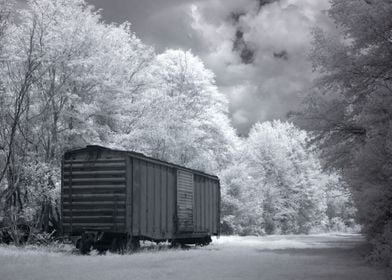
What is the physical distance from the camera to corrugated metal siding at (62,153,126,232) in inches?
667

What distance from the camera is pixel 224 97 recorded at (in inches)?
1495

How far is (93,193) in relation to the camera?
1736cm

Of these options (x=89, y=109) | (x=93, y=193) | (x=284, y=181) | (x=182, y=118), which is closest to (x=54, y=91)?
(x=89, y=109)

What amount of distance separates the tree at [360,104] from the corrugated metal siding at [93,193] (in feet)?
22.0

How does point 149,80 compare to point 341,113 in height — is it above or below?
above

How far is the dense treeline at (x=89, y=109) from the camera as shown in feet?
65.8

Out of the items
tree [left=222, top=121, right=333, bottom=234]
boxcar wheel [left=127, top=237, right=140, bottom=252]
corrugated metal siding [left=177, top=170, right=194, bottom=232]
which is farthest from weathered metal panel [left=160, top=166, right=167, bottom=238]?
tree [left=222, top=121, right=333, bottom=234]

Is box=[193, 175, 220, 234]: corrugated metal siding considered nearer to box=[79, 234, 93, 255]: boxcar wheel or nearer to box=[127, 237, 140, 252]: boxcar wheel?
box=[127, 237, 140, 252]: boxcar wheel

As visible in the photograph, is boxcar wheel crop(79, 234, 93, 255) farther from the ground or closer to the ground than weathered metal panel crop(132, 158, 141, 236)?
closer to the ground

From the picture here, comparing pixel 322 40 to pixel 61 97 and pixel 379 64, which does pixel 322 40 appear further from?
pixel 61 97

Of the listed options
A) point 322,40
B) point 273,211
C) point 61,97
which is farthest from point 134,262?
point 273,211

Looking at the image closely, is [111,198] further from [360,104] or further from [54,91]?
[360,104]

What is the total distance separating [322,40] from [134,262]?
9.15 meters

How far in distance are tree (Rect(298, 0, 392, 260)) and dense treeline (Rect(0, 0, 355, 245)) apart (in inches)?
62.7
